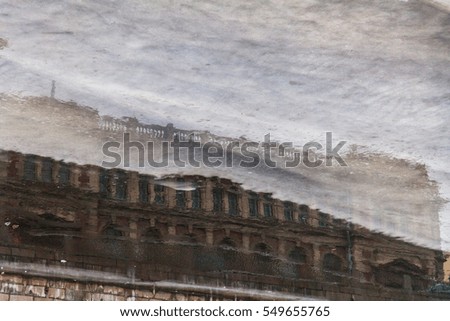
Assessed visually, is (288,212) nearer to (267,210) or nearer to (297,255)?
(267,210)

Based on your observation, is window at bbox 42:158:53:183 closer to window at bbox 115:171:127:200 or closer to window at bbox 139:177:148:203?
window at bbox 115:171:127:200

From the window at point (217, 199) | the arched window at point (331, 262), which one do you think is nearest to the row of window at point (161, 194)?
the window at point (217, 199)

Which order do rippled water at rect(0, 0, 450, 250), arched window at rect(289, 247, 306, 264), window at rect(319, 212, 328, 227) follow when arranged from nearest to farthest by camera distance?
rippled water at rect(0, 0, 450, 250) → arched window at rect(289, 247, 306, 264) → window at rect(319, 212, 328, 227)

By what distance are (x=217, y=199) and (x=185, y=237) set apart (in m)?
0.35

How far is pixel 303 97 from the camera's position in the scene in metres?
5.46

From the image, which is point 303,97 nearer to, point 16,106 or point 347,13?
point 347,13

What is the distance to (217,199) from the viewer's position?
236 inches

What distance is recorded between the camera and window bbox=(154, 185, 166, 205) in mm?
5863

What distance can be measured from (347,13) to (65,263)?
238 centimetres

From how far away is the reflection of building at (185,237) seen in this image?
5609 millimetres

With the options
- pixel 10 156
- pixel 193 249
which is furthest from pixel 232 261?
pixel 10 156

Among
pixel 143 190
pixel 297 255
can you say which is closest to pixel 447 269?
pixel 297 255

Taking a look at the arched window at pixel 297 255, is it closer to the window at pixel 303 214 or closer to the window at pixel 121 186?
the window at pixel 303 214

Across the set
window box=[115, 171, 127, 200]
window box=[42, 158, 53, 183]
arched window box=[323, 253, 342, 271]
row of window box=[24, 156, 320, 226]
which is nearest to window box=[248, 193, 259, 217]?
row of window box=[24, 156, 320, 226]
